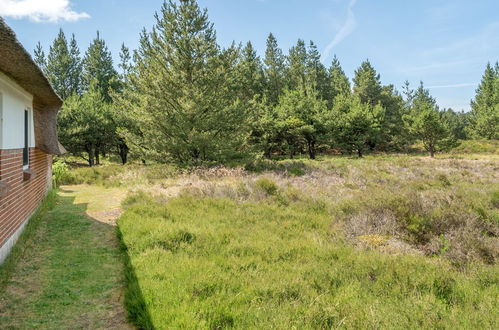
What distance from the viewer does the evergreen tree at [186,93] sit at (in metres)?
18.0

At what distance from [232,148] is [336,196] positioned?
9705 millimetres

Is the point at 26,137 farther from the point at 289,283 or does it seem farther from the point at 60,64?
the point at 60,64

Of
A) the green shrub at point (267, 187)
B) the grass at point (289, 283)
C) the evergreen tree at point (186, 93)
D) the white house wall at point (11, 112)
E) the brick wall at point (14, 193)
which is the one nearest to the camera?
the grass at point (289, 283)

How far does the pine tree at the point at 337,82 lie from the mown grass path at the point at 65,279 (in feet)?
176

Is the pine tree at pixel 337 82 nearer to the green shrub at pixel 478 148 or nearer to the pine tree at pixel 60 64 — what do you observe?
the green shrub at pixel 478 148

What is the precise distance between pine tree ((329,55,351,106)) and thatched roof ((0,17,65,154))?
51847 mm

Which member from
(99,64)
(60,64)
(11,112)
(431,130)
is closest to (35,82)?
(11,112)

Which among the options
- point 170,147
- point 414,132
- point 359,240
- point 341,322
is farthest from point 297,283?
point 414,132

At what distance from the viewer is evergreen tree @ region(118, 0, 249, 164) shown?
1800cm

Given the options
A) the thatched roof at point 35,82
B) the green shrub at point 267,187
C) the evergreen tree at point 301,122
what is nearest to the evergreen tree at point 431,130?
the evergreen tree at point 301,122

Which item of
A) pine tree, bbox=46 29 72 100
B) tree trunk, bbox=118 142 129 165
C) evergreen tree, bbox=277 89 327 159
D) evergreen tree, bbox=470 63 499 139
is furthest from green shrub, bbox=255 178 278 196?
evergreen tree, bbox=470 63 499 139

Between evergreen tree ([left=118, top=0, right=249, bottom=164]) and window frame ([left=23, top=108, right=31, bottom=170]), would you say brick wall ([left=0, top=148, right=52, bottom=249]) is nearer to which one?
window frame ([left=23, top=108, right=31, bottom=170])

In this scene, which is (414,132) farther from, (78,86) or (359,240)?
(78,86)

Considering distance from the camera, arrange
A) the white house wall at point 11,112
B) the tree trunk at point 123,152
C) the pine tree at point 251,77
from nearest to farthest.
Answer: the white house wall at point 11,112 < the tree trunk at point 123,152 < the pine tree at point 251,77
